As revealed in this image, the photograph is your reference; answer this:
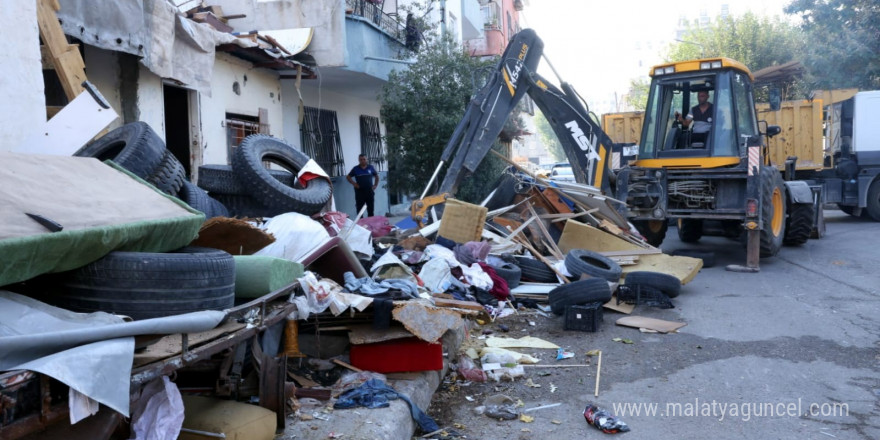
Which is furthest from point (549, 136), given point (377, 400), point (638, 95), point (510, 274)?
point (377, 400)

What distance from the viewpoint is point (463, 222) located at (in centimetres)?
906

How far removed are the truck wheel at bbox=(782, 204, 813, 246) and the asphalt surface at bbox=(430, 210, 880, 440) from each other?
9.23 feet

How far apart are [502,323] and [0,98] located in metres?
5.08

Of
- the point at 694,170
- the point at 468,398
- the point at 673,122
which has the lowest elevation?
the point at 468,398

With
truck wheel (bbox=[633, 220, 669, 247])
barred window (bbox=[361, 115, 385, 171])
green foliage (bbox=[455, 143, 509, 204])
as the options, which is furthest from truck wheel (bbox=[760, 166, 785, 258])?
barred window (bbox=[361, 115, 385, 171])

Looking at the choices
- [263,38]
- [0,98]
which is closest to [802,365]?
[0,98]

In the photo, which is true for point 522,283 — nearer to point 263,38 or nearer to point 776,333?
point 776,333

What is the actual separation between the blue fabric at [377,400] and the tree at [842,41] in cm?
2358

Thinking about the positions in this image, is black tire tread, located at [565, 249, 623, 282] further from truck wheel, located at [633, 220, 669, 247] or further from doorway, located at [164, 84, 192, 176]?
doorway, located at [164, 84, 192, 176]

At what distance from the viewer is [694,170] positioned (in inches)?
400

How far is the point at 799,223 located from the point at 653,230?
2492mm

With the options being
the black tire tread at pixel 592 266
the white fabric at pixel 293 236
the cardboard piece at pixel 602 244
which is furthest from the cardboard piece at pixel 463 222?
the white fabric at pixel 293 236

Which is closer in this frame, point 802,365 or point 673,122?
point 802,365

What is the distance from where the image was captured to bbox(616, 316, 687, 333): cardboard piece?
6.74m
